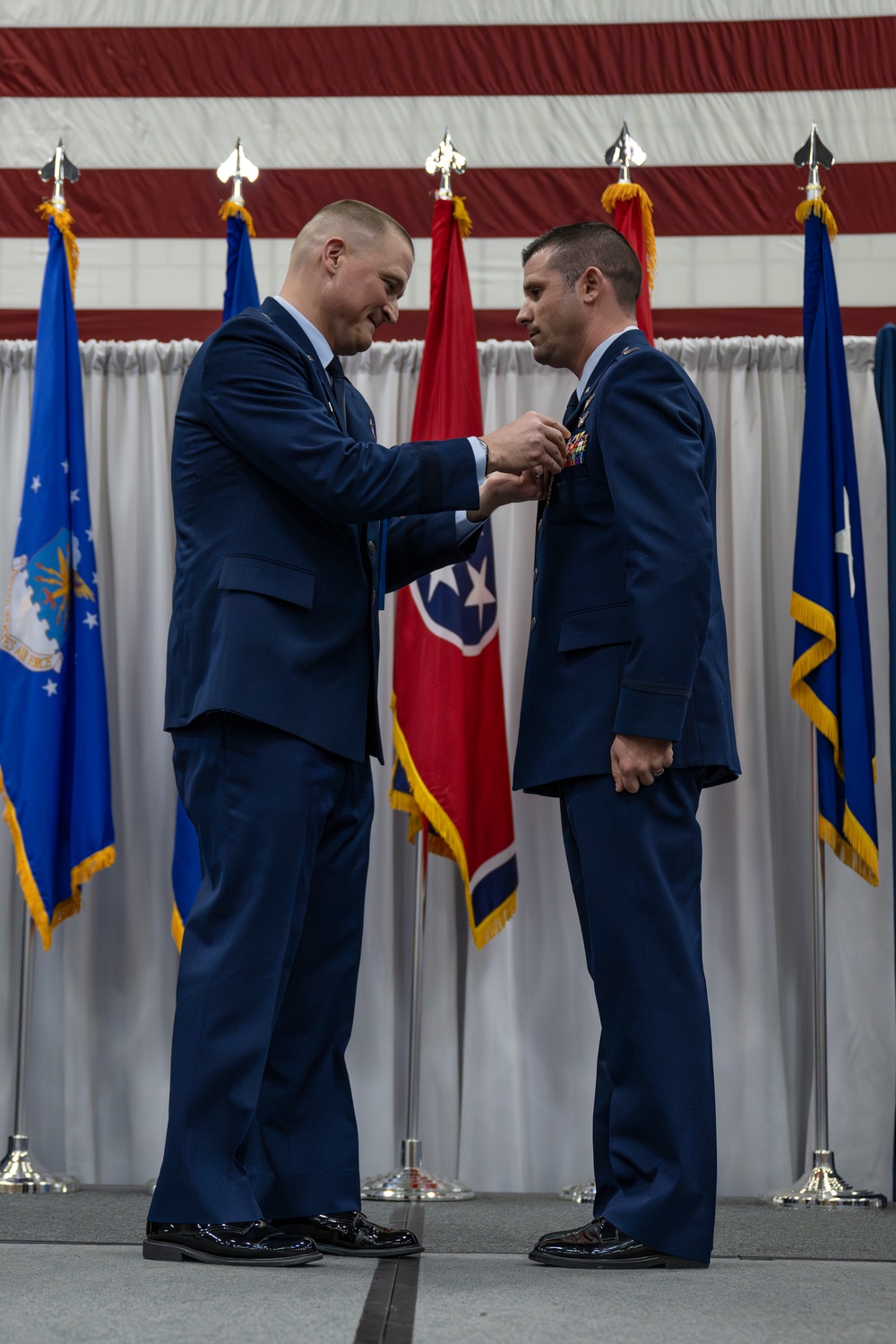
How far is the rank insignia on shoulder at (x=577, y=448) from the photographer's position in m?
2.27

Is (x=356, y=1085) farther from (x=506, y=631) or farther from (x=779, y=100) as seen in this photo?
(x=779, y=100)

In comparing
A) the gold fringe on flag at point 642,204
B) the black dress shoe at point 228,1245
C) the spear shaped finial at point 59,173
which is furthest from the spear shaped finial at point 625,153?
the black dress shoe at point 228,1245

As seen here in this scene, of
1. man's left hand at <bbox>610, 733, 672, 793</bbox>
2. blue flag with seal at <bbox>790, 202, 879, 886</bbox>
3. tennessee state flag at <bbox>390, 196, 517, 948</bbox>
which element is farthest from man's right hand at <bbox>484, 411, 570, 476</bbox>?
blue flag with seal at <bbox>790, 202, 879, 886</bbox>

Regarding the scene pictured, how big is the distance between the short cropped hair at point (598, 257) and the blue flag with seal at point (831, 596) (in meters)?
1.21

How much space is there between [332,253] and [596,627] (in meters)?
0.79

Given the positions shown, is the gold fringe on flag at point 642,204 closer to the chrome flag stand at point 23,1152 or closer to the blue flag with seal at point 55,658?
the blue flag with seal at point 55,658

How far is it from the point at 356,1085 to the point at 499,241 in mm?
2343

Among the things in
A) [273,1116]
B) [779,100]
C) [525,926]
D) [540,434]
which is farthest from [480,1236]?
[779,100]

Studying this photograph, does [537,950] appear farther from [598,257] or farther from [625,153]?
[625,153]

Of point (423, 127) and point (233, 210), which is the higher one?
point (423, 127)

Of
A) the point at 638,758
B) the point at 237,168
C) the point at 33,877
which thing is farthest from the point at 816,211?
the point at 33,877

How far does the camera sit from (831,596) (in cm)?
346

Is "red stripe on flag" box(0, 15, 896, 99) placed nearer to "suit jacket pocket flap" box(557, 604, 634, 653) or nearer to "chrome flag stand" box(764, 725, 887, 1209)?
"chrome flag stand" box(764, 725, 887, 1209)

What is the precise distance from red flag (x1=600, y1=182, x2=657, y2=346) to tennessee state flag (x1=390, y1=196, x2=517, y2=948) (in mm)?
390
